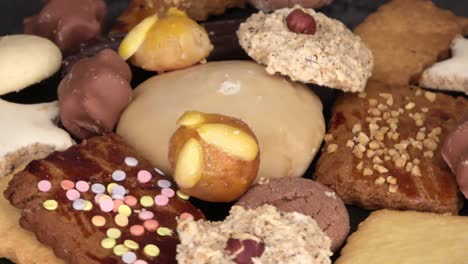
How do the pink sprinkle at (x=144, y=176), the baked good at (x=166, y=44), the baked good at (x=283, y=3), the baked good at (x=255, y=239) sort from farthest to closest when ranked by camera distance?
the baked good at (x=283, y=3) < the baked good at (x=166, y=44) < the pink sprinkle at (x=144, y=176) < the baked good at (x=255, y=239)

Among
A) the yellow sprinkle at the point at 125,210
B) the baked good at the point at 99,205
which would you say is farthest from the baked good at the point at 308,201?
the yellow sprinkle at the point at 125,210

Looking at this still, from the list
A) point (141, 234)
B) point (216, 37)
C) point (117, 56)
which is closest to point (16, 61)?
point (117, 56)

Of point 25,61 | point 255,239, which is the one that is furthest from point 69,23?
point 255,239

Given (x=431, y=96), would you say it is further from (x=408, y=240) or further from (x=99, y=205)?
(x=99, y=205)

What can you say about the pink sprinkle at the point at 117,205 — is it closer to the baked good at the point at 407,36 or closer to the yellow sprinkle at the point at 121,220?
the yellow sprinkle at the point at 121,220

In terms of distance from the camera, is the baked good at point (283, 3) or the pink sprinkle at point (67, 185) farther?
the baked good at point (283, 3)

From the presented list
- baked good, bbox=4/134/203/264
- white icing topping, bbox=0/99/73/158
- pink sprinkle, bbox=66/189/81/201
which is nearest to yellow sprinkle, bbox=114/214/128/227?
baked good, bbox=4/134/203/264
